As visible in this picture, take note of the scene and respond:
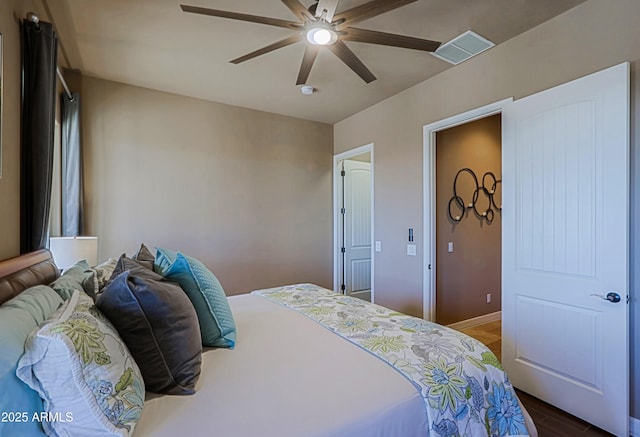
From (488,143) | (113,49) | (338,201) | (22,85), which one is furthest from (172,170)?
(488,143)

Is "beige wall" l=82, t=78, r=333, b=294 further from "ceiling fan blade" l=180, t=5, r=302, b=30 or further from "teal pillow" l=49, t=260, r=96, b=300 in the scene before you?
"ceiling fan blade" l=180, t=5, r=302, b=30

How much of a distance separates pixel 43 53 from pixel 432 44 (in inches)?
89.5

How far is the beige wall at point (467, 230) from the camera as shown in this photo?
362 centimetres

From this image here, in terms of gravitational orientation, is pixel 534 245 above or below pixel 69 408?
above

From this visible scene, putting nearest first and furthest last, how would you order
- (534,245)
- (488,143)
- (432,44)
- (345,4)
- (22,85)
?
(22,85) → (432,44) → (345,4) → (534,245) → (488,143)

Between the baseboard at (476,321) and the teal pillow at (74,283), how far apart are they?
3.56 meters

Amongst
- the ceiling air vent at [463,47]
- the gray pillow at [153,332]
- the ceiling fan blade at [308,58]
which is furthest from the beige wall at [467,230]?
the gray pillow at [153,332]

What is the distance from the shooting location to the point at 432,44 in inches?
74.8

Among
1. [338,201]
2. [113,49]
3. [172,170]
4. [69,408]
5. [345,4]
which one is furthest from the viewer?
[338,201]

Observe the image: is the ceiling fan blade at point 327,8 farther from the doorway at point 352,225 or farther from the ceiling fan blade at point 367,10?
the doorway at point 352,225

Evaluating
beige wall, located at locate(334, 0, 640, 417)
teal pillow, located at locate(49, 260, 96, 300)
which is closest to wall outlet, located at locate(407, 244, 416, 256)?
beige wall, located at locate(334, 0, 640, 417)

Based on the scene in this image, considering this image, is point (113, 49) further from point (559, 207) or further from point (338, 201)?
point (559, 207)

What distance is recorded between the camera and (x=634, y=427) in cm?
186

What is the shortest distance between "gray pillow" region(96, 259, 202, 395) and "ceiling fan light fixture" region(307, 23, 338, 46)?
1.62m
